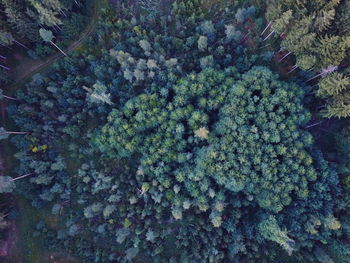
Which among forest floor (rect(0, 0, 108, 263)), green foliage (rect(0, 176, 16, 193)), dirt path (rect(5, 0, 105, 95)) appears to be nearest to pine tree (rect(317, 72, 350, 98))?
dirt path (rect(5, 0, 105, 95))

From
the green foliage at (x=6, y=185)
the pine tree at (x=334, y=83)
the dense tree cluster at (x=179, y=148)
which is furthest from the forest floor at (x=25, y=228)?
the pine tree at (x=334, y=83)

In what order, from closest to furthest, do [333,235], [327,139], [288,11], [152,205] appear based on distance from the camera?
[288,11] → [333,235] → [152,205] → [327,139]

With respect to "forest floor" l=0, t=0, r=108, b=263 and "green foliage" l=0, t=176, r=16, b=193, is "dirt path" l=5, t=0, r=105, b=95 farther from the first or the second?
"green foliage" l=0, t=176, r=16, b=193

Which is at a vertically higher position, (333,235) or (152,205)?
(333,235)

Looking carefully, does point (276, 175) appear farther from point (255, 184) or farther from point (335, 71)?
point (335, 71)

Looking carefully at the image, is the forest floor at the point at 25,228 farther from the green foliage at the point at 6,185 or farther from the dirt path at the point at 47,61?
the green foliage at the point at 6,185

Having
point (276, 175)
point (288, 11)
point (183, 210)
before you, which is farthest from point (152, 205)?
point (288, 11)
